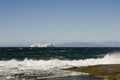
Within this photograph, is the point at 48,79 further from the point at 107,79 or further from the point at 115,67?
the point at 115,67

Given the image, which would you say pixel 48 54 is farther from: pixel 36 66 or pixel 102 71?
pixel 102 71

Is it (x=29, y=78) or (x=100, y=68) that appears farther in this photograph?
(x=100, y=68)

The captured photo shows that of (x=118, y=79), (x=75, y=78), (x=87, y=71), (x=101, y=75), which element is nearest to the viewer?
(x=118, y=79)

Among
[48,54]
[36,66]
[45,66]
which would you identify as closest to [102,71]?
[45,66]

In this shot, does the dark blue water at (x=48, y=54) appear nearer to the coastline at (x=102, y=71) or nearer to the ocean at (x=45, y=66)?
the ocean at (x=45, y=66)

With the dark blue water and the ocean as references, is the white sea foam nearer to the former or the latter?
the ocean

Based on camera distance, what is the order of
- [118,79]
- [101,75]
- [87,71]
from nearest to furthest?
[118,79], [101,75], [87,71]

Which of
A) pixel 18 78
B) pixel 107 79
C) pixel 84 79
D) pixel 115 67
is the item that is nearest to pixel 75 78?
pixel 84 79

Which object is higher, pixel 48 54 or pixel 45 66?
pixel 48 54

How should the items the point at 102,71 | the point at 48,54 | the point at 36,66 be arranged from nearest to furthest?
the point at 102,71 → the point at 36,66 → the point at 48,54

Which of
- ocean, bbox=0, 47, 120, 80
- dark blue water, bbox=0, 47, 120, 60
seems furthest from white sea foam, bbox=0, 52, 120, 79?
dark blue water, bbox=0, 47, 120, 60

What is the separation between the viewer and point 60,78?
23.9 m

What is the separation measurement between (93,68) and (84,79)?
238 inches

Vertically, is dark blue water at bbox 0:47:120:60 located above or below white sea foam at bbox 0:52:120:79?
above
